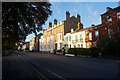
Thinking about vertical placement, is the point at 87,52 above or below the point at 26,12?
below

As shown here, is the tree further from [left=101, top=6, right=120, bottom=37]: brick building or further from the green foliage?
[left=101, top=6, right=120, bottom=37]: brick building

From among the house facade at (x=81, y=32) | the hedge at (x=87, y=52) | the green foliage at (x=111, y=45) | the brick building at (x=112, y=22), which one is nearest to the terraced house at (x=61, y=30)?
the house facade at (x=81, y=32)

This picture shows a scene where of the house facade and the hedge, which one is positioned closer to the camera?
the hedge

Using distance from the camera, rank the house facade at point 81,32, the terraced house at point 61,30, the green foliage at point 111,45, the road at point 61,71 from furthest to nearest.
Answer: the terraced house at point 61,30
the house facade at point 81,32
the green foliage at point 111,45
the road at point 61,71

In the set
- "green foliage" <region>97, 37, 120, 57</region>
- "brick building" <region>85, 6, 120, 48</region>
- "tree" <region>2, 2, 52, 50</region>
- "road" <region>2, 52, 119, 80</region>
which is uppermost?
"brick building" <region>85, 6, 120, 48</region>

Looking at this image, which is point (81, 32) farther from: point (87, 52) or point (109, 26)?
point (87, 52)

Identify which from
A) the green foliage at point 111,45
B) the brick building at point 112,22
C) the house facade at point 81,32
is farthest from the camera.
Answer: the house facade at point 81,32

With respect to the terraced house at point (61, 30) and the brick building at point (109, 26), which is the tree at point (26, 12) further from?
the terraced house at point (61, 30)

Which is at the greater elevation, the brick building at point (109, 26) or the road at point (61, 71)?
the brick building at point (109, 26)

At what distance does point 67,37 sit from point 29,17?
33.1m

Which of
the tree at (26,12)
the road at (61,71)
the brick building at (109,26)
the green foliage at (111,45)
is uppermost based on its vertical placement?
the brick building at (109,26)

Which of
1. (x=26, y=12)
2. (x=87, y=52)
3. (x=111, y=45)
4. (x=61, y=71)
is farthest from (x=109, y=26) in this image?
(x=26, y=12)

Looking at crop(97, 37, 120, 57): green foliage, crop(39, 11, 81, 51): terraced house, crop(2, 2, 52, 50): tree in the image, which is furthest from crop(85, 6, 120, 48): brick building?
crop(2, 2, 52, 50): tree

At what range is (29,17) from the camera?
26.6 feet
